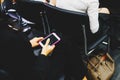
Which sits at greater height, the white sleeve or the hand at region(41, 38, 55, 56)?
Answer: the white sleeve

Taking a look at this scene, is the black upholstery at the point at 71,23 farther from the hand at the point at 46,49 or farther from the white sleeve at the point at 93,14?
the hand at the point at 46,49

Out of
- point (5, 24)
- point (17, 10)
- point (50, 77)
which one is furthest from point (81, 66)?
point (5, 24)

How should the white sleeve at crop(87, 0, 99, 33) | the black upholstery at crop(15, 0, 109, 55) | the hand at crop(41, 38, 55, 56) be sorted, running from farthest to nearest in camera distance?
the white sleeve at crop(87, 0, 99, 33) < the black upholstery at crop(15, 0, 109, 55) < the hand at crop(41, 38, 55, 56)

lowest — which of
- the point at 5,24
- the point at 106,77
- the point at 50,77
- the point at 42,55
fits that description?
the point at 106,77

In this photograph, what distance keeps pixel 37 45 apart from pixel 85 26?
585 mm

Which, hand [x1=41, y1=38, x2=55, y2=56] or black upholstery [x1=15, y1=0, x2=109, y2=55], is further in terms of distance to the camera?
black upholstery [x1=15, y1=0, x2=109, y2=55]

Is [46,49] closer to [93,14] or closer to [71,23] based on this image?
[71,23]

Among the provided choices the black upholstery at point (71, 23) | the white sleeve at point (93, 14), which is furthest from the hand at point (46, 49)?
the white sleeve at point (93, 14)

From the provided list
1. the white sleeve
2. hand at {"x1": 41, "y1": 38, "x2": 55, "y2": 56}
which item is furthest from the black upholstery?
hand at {"x1": 41, "y1": 38, "x2": 55, "y2": 56}

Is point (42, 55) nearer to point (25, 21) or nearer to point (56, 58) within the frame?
point (56, 58)

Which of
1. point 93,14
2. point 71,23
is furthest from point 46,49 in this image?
point 93,14

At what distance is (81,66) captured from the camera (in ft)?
8.99

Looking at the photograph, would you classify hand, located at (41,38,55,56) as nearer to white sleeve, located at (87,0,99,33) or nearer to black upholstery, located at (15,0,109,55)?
black upholstery, located at (15,0,109,55)

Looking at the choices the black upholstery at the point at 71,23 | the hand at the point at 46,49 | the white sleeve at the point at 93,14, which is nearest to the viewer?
the hand at the point at 46,49
